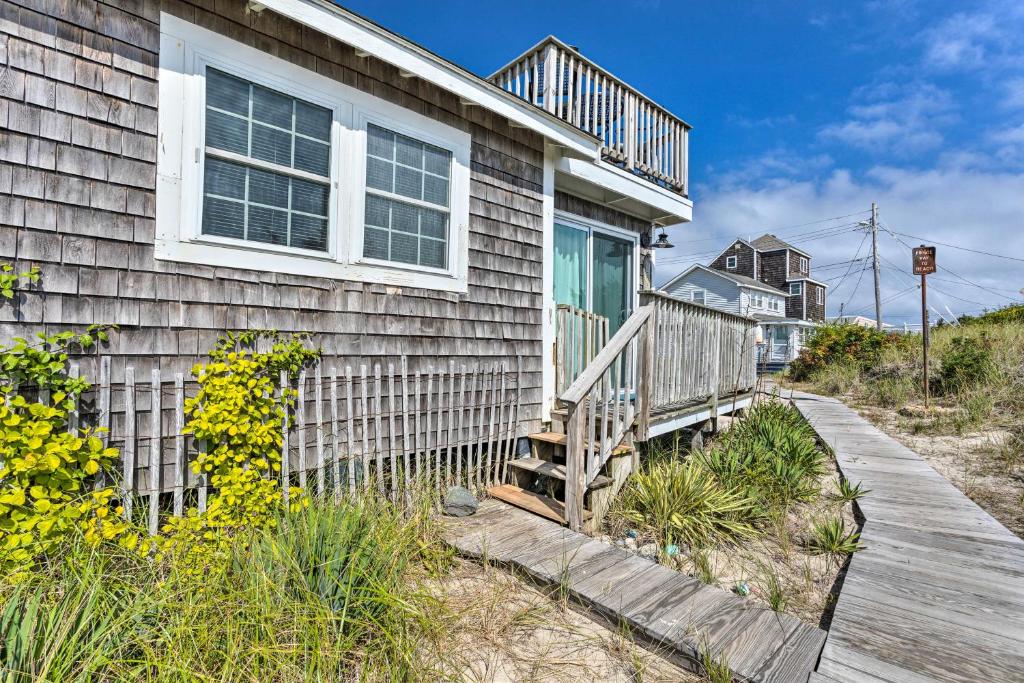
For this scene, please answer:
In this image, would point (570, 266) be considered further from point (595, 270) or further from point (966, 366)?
point (966, 366)

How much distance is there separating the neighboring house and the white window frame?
2695cm

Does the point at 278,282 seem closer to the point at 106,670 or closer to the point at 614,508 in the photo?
the point at 106,670

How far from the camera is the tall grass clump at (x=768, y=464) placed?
14.2 ft

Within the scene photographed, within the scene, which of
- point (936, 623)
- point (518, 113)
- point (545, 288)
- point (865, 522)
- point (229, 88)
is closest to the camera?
point (936, 623)

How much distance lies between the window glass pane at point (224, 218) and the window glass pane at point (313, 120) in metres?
0.75

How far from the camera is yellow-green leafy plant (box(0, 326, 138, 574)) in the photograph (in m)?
2.35

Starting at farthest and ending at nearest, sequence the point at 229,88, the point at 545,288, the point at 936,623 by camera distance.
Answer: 1. the point at 545,288
2. the point at 229,88
3. the point at 936,623

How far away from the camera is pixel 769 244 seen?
115ft

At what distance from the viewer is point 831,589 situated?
3.00 m

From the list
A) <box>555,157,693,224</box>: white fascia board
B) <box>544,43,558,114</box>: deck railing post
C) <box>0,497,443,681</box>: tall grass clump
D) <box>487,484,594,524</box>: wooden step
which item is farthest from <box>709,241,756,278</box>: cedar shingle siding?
<box>0,497,443,681</box>: tall grass clump

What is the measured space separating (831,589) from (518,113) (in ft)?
14.4

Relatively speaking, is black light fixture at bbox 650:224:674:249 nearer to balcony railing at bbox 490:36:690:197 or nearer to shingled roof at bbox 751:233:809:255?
balcony railing at bbox 490:36:690:197

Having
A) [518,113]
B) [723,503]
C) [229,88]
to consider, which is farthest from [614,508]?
[229,88]

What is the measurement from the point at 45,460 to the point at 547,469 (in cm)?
316
